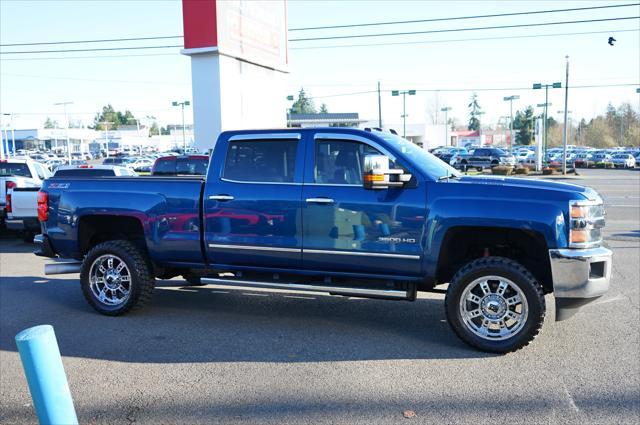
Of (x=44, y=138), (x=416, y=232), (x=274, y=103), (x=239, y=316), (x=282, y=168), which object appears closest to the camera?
(x=416, y=232)

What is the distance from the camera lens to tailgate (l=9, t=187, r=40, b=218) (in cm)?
1179

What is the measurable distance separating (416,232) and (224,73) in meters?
18.9

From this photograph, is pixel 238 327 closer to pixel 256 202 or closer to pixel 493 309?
pixel 256 202

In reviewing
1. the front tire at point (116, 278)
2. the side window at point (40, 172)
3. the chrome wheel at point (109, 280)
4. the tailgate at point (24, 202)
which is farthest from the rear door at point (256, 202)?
the side window at point (40, 172)

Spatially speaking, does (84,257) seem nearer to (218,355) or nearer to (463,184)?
(218,355)

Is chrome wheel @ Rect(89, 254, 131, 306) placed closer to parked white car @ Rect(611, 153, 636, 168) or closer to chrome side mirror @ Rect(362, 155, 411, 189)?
chrome side mirror @ Rect(362, 155, 411, 189)

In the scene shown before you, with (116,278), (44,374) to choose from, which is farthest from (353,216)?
(44,374)

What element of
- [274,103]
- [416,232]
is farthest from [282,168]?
[274,103]

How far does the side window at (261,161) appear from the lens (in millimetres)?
6203

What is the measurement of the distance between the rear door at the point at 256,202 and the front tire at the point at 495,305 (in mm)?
1659

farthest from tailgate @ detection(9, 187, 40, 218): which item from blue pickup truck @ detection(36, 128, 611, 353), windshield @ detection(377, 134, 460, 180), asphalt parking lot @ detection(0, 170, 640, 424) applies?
windshield @ detection(377, 134, 460, 180)

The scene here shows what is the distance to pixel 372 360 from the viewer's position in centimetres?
519

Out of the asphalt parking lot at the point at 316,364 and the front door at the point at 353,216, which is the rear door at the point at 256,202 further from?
the asphalt parking lot at the point at 316,364

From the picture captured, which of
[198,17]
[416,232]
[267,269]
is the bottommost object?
[267,269]
